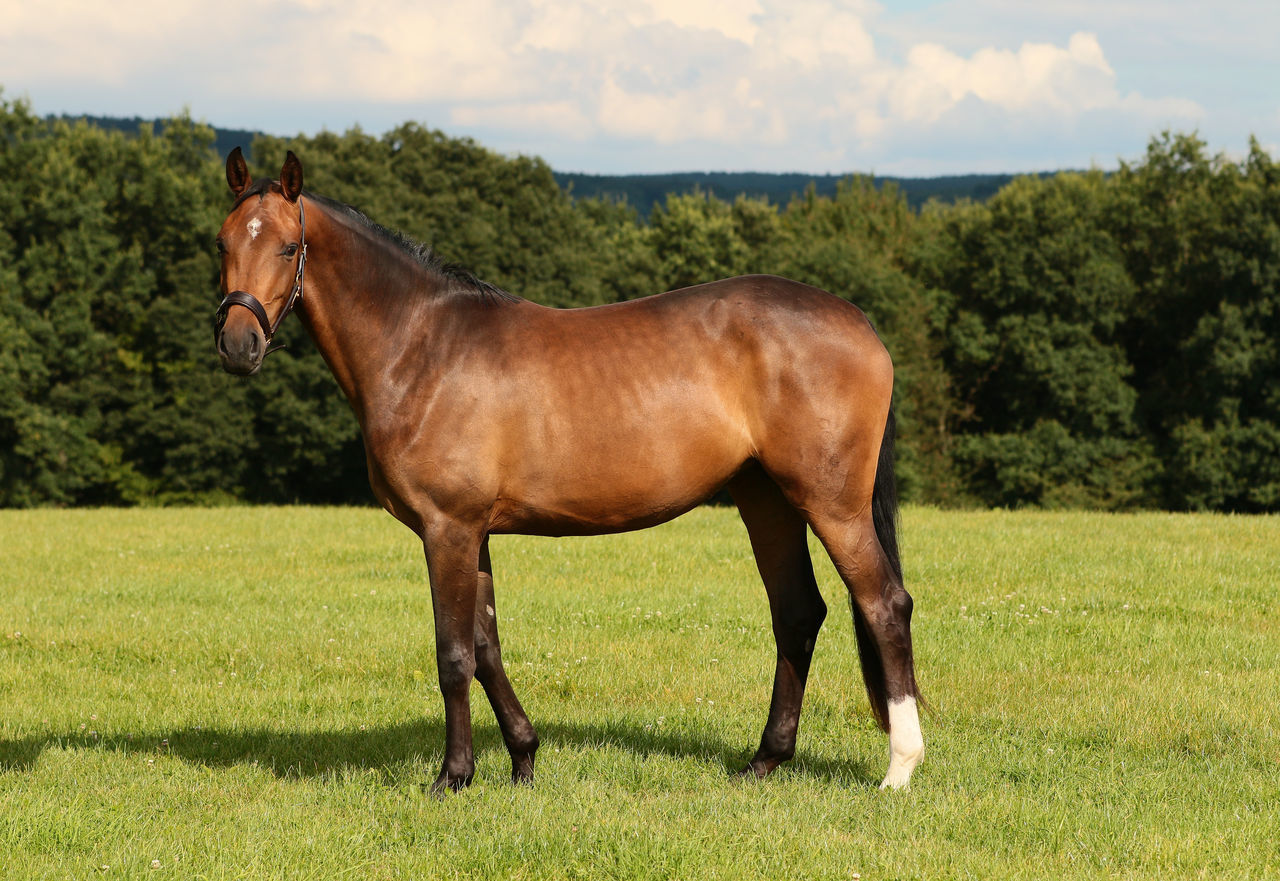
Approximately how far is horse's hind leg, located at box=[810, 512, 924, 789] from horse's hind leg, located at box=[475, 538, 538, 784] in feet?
5.88

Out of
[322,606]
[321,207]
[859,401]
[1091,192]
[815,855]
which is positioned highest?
[1091,192]

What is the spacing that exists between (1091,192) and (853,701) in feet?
134

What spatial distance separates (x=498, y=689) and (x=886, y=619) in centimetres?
210

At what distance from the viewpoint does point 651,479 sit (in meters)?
5.62

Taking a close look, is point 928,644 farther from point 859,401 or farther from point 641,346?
point 641,346

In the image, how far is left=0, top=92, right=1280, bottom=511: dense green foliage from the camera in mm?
35781

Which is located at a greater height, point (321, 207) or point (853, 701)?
point (321, 207)

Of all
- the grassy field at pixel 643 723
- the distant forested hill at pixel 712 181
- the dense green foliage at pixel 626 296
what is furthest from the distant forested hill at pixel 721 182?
the grassy field at pixel 643 723

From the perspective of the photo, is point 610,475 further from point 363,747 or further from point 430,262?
point 363,747

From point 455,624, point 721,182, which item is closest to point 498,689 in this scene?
point 455,624

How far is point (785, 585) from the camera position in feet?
20.7

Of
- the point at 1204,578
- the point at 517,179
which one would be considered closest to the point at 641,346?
the point at 1204,578

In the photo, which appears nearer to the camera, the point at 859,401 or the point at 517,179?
the point at 859,401

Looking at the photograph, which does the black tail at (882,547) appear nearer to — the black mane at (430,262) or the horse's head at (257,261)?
the black mane at (430,262)
